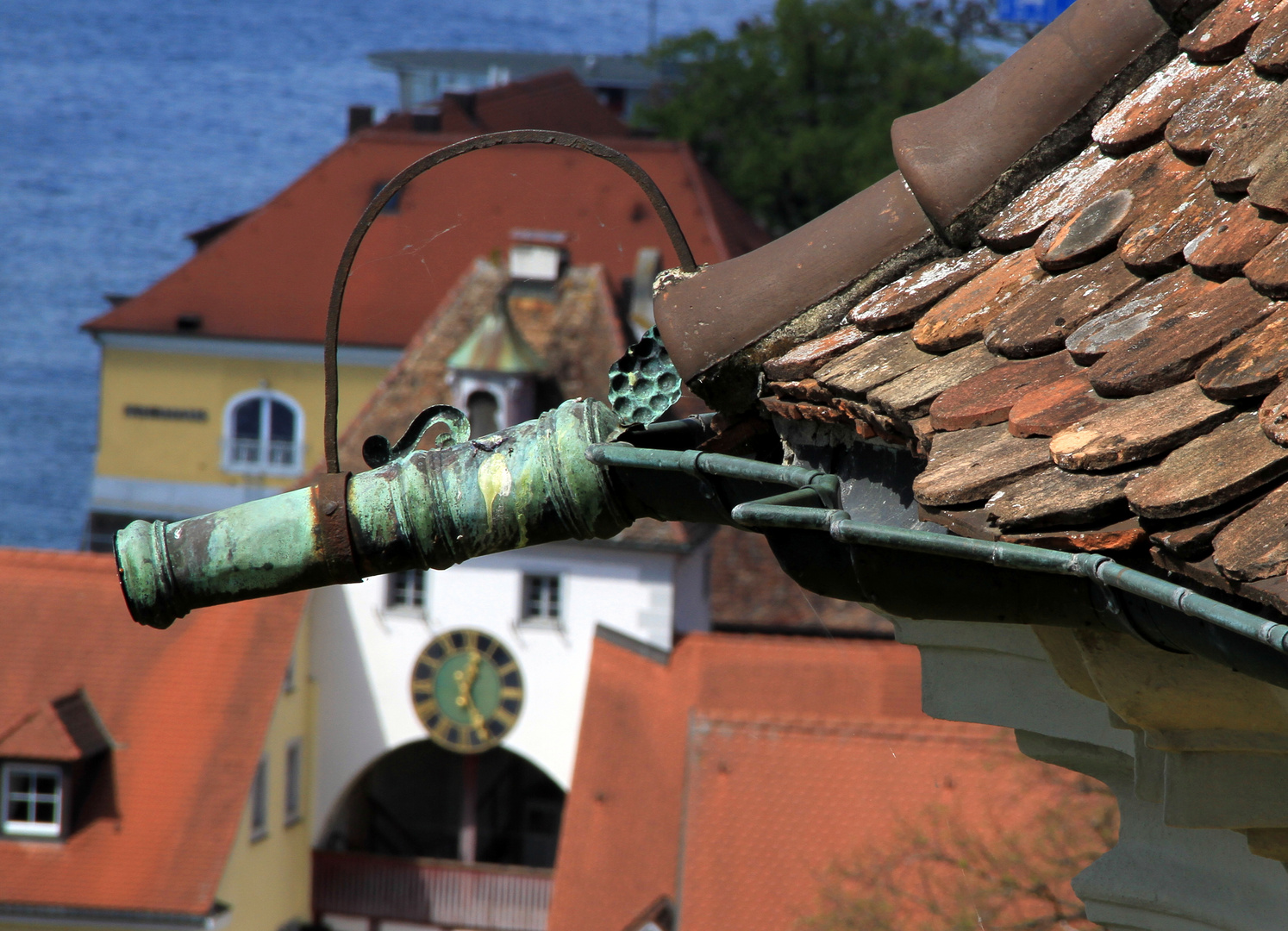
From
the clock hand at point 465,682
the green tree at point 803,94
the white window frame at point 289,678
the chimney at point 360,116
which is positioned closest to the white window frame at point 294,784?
the white window frame at point 289,678

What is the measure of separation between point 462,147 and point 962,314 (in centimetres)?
117

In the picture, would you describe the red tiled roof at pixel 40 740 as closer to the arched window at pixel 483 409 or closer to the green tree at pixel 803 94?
the arched window at pixel 483 409

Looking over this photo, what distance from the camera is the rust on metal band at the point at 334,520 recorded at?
11.6ft

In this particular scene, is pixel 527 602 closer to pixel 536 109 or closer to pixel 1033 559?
pixel 536 109

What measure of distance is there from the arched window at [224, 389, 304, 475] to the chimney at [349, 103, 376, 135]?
38.9ft

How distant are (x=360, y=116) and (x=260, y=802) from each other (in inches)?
1053

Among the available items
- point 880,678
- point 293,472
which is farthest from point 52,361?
point 880,678

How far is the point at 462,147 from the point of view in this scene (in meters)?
3.57

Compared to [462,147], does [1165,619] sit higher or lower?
lower

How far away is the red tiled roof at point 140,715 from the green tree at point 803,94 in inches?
872

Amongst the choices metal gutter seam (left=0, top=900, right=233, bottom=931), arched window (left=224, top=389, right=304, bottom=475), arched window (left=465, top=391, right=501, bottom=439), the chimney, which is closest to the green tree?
the chimney

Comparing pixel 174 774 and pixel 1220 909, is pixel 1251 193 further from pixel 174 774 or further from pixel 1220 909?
pixel 174 774

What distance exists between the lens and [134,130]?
91.9m

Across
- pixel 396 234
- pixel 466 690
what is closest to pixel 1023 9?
pixel 396 234
